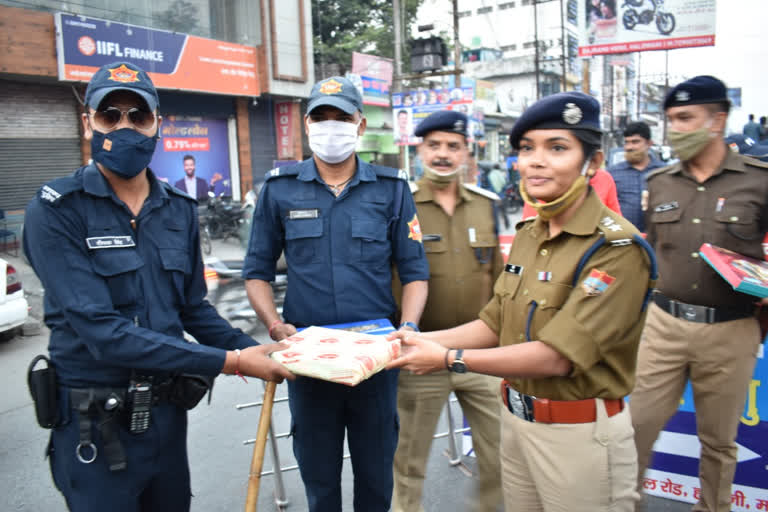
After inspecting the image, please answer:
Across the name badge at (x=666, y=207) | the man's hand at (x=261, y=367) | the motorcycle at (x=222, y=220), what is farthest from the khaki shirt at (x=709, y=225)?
the motorcycle at (x=222, y=220)

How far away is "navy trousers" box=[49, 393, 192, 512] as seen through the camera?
1958mm

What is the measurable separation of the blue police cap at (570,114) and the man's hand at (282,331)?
1.35 m

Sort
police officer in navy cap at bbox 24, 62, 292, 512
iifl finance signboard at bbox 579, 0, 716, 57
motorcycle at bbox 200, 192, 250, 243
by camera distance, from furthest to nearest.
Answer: iifl finance signboard at bbox 579, 0, 716, 57, motorcycle at bbox 200, 192, 250, 243, police officer in navy cap at bbox 24, 62, 292, 512

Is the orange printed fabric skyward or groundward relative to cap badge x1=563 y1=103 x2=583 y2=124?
groundward

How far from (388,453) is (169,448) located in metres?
1.00

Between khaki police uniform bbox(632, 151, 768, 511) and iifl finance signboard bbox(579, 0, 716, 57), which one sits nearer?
khaki police uniform bbox(632, 151, 768, 511)

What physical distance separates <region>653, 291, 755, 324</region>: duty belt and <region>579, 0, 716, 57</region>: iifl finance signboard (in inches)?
617

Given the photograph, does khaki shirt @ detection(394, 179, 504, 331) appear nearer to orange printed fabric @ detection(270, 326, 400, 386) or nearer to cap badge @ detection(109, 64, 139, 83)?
orange printed fabric @ detection(270, 326, 400, 386)

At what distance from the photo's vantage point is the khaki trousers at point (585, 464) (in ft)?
6.35

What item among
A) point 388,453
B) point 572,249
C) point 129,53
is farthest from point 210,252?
point 572,249

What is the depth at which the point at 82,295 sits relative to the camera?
6.27 feet

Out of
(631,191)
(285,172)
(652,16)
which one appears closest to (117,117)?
(285,172)

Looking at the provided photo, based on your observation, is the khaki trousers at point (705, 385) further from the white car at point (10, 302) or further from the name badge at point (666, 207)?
the white car at point (10, 302)

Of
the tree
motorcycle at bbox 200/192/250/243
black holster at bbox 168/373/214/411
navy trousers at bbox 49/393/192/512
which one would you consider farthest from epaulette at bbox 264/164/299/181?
the tree
